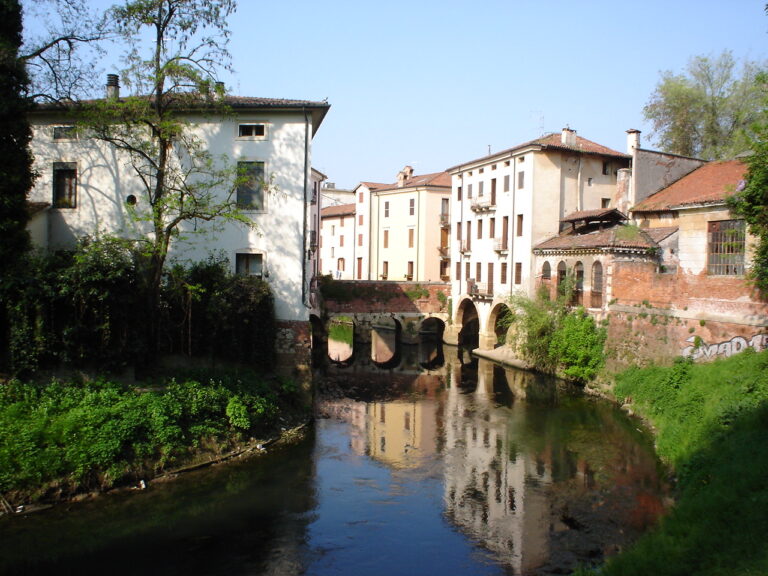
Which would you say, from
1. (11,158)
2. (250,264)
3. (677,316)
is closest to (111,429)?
(11,158)

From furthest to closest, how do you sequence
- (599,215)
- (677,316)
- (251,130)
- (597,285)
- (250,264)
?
(599,215) → (597,285) → (677,316) → (251,130) → (250,264)

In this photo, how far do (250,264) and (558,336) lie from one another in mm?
15579

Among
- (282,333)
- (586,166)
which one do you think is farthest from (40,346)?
(586,166)

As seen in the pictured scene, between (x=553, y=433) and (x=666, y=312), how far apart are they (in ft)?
25.6

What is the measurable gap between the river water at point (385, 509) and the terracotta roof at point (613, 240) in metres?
8.90

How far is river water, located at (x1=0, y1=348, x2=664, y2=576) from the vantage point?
39.1ft

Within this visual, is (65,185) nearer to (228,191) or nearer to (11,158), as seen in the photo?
(11,158)

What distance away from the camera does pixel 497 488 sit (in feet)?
52.2

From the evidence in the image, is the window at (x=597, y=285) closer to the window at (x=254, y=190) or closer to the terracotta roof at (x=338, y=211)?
the window at (x=254, y=190)

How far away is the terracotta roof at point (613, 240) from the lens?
90.1 ft

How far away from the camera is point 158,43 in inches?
715

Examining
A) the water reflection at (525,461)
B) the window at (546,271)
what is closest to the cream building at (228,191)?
the water reflection at (525,461)

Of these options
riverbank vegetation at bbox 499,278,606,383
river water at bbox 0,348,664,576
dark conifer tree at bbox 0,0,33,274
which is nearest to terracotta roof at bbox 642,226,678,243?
riverbank vegetation at bbox 499,278,606,383

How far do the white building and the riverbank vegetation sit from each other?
1334 centimetres
